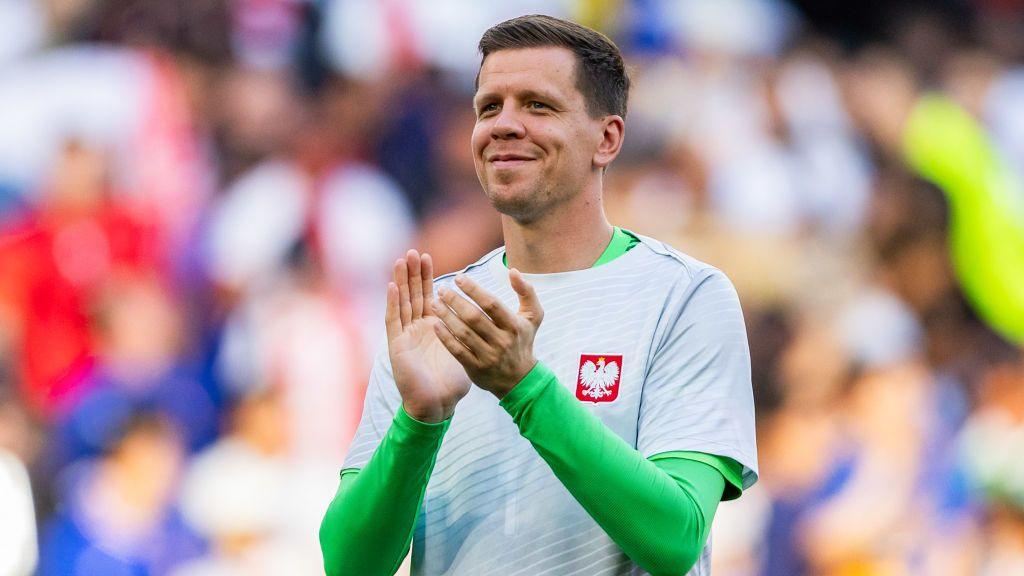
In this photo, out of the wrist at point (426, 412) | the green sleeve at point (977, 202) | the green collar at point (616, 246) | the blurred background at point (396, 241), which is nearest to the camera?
the wrist at point (426, 412)

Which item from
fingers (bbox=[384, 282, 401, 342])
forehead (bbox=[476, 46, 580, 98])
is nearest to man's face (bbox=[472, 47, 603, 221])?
forehead (bbox=[476, 46, 580, 98])

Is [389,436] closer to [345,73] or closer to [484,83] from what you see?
[484,83]

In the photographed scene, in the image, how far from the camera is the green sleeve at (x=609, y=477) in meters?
1.87

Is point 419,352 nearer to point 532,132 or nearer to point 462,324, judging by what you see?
point 462,324

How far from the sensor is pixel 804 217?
600 centimetres

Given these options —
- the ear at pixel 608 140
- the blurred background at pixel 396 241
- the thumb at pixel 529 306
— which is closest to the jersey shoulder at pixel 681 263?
the ear at pixel 608 140

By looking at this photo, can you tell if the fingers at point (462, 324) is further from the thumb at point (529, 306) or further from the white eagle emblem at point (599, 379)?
the white eagle emblem at point (599, 379)

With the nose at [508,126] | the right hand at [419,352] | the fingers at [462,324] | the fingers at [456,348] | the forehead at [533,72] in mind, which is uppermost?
the forehead at [533,72]

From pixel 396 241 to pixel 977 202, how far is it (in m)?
3.03

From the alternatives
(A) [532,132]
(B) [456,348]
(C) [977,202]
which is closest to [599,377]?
(B) [456,348]

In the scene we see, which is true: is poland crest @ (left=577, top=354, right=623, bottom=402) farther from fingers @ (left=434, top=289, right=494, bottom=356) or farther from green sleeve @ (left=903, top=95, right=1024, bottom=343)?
green sleeve @ (left=903, top=95, right=1024, bottom=343)

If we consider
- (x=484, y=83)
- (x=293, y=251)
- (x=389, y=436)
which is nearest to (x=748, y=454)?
(x=389, y=436)

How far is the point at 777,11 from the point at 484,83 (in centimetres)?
417

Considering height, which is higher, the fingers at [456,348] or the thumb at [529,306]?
the thumb at [529,306]
